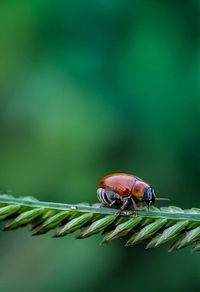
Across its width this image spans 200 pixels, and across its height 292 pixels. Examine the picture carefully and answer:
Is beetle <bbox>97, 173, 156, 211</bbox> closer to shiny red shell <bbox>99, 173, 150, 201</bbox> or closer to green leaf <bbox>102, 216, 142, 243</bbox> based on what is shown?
shiny red shell <bbox>99, 173, 150, 201</bbox>

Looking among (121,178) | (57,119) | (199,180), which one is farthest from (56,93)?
(121,178)

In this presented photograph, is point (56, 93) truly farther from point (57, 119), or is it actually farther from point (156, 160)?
point (156, 160)

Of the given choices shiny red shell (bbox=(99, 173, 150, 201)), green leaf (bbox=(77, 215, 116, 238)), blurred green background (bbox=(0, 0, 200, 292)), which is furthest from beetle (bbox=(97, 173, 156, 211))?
blurred green background (bbox=(0, 0, 200, 292))

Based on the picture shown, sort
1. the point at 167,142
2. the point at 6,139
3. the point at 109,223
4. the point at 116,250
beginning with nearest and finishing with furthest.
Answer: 1. the point at 109,223
2. the point at 116,250
3. the point at 167,142
4. the point at 6,139

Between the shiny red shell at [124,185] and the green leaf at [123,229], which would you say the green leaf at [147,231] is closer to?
the green leaf at [123,229]

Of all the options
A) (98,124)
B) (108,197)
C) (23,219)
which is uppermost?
(98,124)

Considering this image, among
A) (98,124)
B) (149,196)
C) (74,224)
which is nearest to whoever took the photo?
(74,224)

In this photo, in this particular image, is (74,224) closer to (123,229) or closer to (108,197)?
(123,229)

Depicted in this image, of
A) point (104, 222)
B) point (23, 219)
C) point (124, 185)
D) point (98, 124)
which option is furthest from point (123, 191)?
point (98, 124)

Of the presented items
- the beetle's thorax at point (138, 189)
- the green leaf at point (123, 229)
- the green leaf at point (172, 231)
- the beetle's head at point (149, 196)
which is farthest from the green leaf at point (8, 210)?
the beetle's thorax at point (138, 189)
